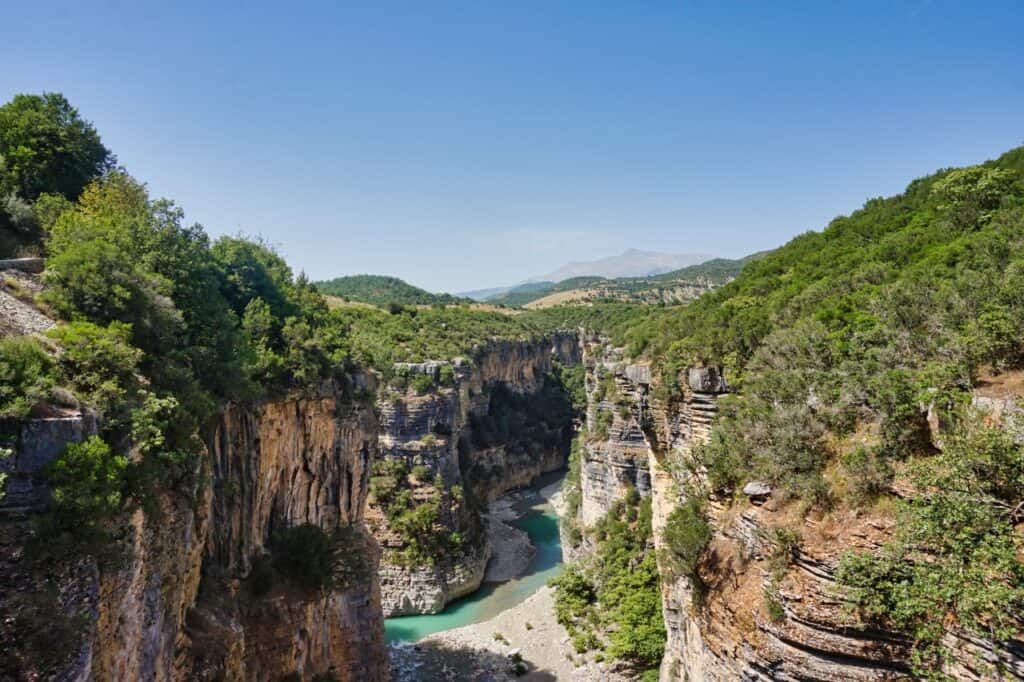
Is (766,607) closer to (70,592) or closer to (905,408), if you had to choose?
(905,408)

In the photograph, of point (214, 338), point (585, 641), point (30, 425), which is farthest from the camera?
point (585, 641)

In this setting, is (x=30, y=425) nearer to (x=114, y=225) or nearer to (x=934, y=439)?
(x=114, y=225)

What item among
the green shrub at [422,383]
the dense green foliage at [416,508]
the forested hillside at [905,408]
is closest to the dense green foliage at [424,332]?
the green shrub at [422,383]

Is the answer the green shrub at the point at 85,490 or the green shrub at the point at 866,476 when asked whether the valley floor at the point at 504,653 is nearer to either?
the green shrub at the point at 866,476

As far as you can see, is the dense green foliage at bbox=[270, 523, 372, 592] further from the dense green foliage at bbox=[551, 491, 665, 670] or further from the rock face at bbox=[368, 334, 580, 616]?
the rock face at bbox=[368, 334, 580, 616]

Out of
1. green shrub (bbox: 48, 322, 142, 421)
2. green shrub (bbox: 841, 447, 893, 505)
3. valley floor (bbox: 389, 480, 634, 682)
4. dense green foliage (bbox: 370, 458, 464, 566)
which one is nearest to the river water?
valley floor (bbox: 389, 480, 634, 682)

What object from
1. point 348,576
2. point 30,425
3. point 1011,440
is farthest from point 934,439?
point 348,576

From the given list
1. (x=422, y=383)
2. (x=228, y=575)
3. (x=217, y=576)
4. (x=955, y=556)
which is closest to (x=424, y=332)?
(x=422, y=383)
